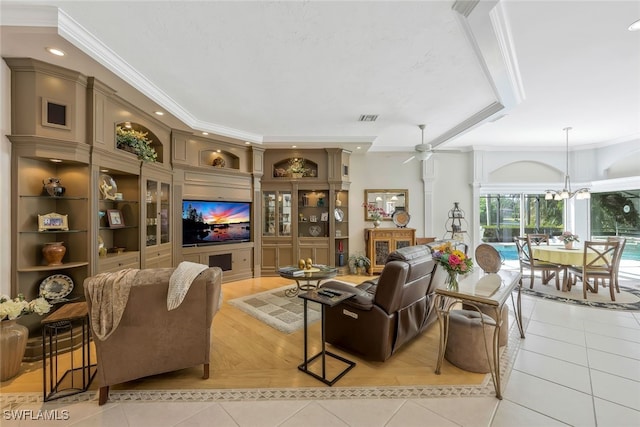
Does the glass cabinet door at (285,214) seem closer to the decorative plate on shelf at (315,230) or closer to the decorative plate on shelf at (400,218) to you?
the decorative plate on shelf at (315,230)

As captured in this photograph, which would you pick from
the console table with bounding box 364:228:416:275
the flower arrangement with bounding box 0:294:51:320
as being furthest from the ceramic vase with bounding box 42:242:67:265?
the console table with bounding box 364:228:416:275

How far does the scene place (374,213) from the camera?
243 inches

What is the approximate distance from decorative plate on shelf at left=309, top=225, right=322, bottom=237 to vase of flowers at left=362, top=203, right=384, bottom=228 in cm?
123

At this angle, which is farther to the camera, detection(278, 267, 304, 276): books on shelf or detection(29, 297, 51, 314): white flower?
detection(278, 267, 304, 276): books on shelf

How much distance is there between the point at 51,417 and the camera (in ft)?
6.18

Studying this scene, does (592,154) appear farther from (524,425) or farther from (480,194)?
(524,425)

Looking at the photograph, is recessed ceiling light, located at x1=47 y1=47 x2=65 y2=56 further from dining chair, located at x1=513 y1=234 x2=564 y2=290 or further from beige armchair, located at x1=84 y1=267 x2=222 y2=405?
dining chair, located at x1=513 y1=234 x2=564 y2=290

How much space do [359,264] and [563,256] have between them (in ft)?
11.9

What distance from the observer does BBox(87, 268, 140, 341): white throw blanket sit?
1941 mm

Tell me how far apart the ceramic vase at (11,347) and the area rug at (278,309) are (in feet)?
7.10

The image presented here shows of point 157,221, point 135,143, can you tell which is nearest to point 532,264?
point 157,221

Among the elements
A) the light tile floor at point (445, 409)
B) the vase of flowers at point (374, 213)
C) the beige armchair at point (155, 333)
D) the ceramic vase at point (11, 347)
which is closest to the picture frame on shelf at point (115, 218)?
the ceramic vase at point (11, 347)

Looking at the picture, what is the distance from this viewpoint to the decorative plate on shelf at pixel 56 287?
2.72 meters

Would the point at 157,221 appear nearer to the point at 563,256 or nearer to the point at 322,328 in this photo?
the point at 322,328
